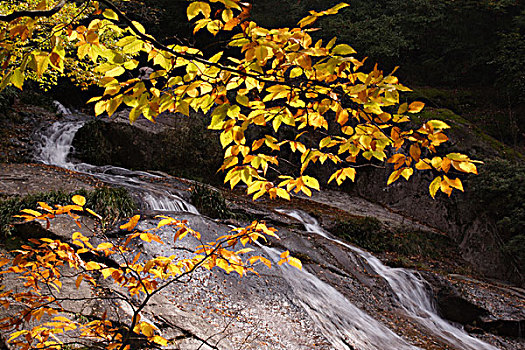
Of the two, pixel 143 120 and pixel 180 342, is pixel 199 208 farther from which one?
pixel 143 120

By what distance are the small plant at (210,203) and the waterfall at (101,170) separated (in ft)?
0.85

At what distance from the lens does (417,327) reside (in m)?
5.46

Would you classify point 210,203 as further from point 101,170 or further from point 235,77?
point 235,77

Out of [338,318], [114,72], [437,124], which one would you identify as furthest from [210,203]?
[437,124]

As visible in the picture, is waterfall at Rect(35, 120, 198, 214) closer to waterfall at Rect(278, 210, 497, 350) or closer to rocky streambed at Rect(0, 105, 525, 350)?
rocky streambed at Rect(0, 105, 525, 350)

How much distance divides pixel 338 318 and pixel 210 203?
4.55 m

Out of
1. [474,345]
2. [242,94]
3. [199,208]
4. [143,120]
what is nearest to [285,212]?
[199,208]

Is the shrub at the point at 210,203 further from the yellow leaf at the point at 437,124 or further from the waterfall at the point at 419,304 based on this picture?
the yellow leaf at the point at 437,124

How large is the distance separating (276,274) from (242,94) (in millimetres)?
3866

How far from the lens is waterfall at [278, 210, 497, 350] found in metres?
5.74

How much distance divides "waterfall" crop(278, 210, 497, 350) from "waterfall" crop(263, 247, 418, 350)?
1390 mm

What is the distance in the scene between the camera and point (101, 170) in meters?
10.5

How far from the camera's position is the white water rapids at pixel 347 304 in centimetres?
426

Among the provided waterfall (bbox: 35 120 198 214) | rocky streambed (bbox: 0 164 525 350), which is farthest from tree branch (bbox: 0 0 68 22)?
waterfall (bbox: 35 120 198 214)
